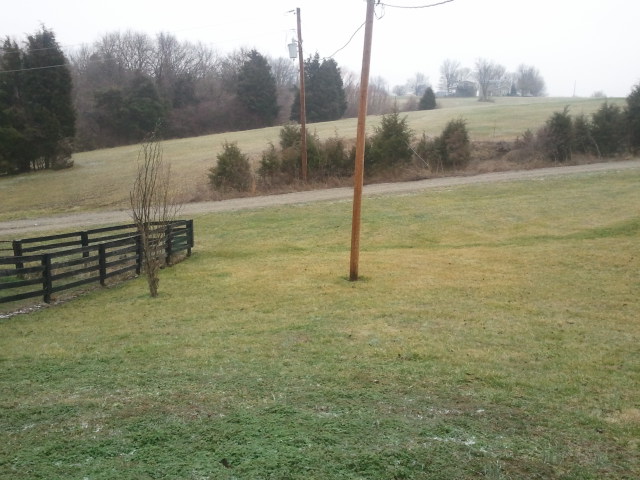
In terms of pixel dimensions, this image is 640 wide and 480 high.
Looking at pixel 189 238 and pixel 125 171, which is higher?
pixel 125 171

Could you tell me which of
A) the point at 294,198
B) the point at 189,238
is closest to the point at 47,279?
the point at 189,238

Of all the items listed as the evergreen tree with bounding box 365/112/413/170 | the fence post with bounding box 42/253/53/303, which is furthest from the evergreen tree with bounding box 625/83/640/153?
the fence post with bounding box 42/253/53/303

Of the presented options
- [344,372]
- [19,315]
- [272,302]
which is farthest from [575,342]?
[19,315]

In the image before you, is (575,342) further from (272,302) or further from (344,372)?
(272,302)

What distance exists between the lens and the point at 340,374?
5.78 meters

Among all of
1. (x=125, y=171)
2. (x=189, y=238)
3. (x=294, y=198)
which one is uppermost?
(x=125, y=171)

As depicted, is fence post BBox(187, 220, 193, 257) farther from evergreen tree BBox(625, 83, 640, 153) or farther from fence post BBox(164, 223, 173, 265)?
evergreen tree BBox(625, 83, 640, 153)

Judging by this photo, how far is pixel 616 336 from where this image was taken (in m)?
7.25

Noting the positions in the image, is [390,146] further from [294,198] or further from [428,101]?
[428,101]

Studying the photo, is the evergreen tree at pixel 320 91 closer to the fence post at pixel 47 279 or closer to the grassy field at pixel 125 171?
the grassy field at pixel 125 171

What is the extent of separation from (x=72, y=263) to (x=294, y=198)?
16.1 metres

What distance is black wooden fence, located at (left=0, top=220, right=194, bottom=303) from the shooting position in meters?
11.2

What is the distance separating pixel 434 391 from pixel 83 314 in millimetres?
7231

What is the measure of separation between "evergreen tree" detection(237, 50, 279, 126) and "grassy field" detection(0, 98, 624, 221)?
13449 mm
